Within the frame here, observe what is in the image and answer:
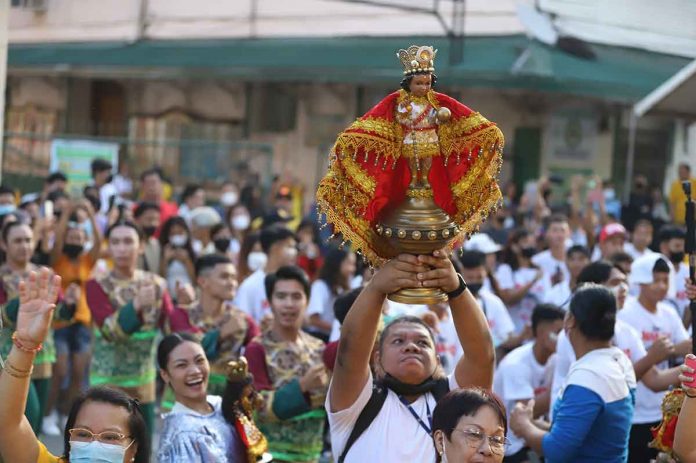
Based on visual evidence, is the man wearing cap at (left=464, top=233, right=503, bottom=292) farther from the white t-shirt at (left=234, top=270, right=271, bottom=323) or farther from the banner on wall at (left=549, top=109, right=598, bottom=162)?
the banner on wall at (left=549, top=109, right=598, bottom=162)

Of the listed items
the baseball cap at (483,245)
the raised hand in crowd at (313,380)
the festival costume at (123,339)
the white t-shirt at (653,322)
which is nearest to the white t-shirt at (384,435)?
the raised hand in crowd at (313,380)

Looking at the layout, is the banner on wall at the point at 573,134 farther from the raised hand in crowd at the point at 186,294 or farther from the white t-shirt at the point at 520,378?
the white t-shirt at the point at 520,378

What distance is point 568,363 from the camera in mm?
7402

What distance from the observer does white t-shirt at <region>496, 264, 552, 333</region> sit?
11852 mm

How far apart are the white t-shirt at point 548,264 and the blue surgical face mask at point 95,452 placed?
812 centimetres

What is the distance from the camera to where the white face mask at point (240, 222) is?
573 inches

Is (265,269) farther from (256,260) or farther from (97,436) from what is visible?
(97,436)

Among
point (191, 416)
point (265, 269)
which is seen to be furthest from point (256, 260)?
point (191, 416)

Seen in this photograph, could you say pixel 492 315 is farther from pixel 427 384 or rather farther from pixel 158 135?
pixel 158 135

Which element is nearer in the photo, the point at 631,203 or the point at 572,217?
the point at 572,217

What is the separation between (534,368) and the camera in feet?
27.2

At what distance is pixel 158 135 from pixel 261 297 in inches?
594

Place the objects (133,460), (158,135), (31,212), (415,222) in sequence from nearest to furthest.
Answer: (415,222)
(133,460)
(31,212)
(158,135)

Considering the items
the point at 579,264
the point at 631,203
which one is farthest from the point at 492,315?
the point at 631,203
